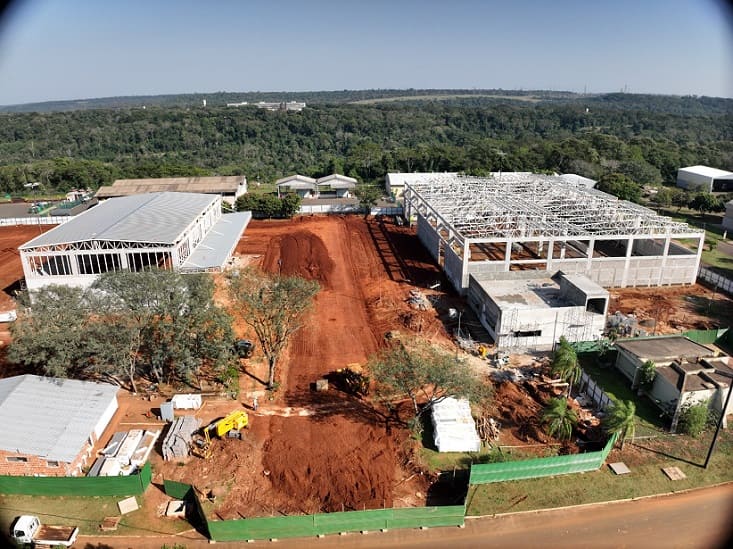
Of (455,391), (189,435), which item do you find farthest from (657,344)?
(189,435)

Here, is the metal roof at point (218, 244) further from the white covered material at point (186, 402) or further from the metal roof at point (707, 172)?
the metal roof at point (707, 172)

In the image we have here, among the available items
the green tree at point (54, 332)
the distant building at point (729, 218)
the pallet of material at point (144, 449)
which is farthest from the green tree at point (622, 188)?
the green tree at point (54, 332)

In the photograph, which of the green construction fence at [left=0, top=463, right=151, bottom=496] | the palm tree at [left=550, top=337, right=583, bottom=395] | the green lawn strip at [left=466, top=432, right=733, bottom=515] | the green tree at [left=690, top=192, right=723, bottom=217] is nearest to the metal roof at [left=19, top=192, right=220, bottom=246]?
the green construction fence at [left=0, top=463, right=151, bottom=496]

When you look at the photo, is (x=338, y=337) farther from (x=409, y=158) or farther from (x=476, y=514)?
(x=409, y=158)

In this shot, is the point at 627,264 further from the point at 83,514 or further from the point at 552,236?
the point at 83,514

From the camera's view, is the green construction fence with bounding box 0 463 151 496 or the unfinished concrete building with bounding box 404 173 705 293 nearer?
the green construction fence with bounding box 0 463 151 496

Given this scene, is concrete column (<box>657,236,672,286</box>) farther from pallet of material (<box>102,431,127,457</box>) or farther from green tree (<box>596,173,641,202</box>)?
pallet of material (<box>102,431,127,457</box>)
